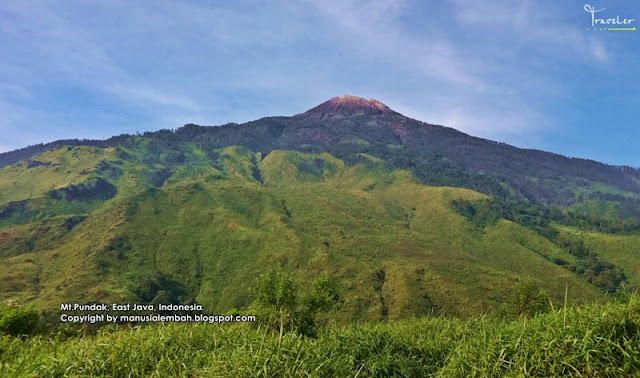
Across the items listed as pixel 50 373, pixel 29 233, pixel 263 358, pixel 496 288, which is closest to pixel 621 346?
pixel 263 358

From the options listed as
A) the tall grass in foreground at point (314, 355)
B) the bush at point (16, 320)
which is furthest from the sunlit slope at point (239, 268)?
the tall grass in foreground at point (314, 355)

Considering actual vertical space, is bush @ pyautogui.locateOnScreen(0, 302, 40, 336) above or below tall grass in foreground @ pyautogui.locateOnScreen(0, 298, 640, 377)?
below

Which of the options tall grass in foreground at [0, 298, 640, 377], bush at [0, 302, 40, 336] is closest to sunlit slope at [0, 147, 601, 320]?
bush at [0, 302, 40, 336]

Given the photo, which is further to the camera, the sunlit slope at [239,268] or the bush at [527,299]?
the sunlit slope at [239,268]

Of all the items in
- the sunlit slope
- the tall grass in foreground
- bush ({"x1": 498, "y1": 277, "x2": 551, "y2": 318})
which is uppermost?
the tall grass in foreground

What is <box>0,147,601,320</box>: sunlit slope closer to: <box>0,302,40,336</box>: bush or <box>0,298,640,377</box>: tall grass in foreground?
<box>0,302,40,336</box>: bush

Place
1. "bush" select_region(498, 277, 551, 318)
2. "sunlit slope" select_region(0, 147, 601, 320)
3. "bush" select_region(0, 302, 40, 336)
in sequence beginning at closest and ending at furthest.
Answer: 1. "bush" select_region(0, 302, 40, 336)
2. "bush" select_region(498, 277, 551, 318)
3. "sunlit slope" select_region(0, 147, 601, 320)

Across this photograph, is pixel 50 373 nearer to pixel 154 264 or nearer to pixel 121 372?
pixel 121 372

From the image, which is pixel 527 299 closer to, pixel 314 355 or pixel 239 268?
pixel 314 355

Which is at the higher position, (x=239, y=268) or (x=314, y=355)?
(x=314, y=355)

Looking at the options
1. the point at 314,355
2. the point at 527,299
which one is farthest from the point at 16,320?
the point at 527,299

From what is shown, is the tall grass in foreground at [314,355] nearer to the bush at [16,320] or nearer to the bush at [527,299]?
the bush at [16,320]

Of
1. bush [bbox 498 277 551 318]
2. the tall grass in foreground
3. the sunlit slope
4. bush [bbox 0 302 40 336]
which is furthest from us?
the sunlit slope

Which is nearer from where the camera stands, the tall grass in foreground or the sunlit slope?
the tall grass in foreground
